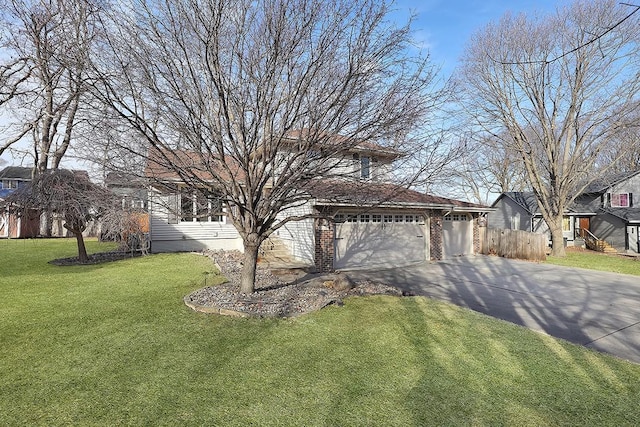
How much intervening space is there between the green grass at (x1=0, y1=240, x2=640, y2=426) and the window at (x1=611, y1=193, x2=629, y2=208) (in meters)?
23.8

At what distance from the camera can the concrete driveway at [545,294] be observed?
223 inches

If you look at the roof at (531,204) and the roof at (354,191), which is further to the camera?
the roof at (531,204)

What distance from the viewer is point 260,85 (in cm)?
558

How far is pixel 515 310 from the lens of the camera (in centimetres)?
707

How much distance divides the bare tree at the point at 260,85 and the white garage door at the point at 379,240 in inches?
223

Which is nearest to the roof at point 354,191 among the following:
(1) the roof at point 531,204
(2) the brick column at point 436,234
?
(2) the brick column at point 436,234

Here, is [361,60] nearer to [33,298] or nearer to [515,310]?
[515,310]

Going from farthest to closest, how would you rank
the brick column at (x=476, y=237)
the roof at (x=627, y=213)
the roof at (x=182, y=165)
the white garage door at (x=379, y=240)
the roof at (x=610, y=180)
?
1. the roof at (x=610, y=180)
2. the roof at (x=627, y=213)
3. the brick column at (x=476, y=237)
4. the white garage door at (x=379, y=240)
5. the roof at (x=182, y=165)

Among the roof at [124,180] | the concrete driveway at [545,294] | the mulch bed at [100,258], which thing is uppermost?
the roof at [124,180]

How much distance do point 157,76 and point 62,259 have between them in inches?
413

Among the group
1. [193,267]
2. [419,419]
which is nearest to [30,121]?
[193,267]

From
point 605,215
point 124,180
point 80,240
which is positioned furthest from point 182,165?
point 605,215

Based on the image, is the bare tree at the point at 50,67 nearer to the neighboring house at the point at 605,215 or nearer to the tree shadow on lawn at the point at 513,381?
→ the tree shadow on lawn at the point at 513,381

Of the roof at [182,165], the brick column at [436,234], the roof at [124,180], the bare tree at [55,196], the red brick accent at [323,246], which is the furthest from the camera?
the brick column at [436,234]
